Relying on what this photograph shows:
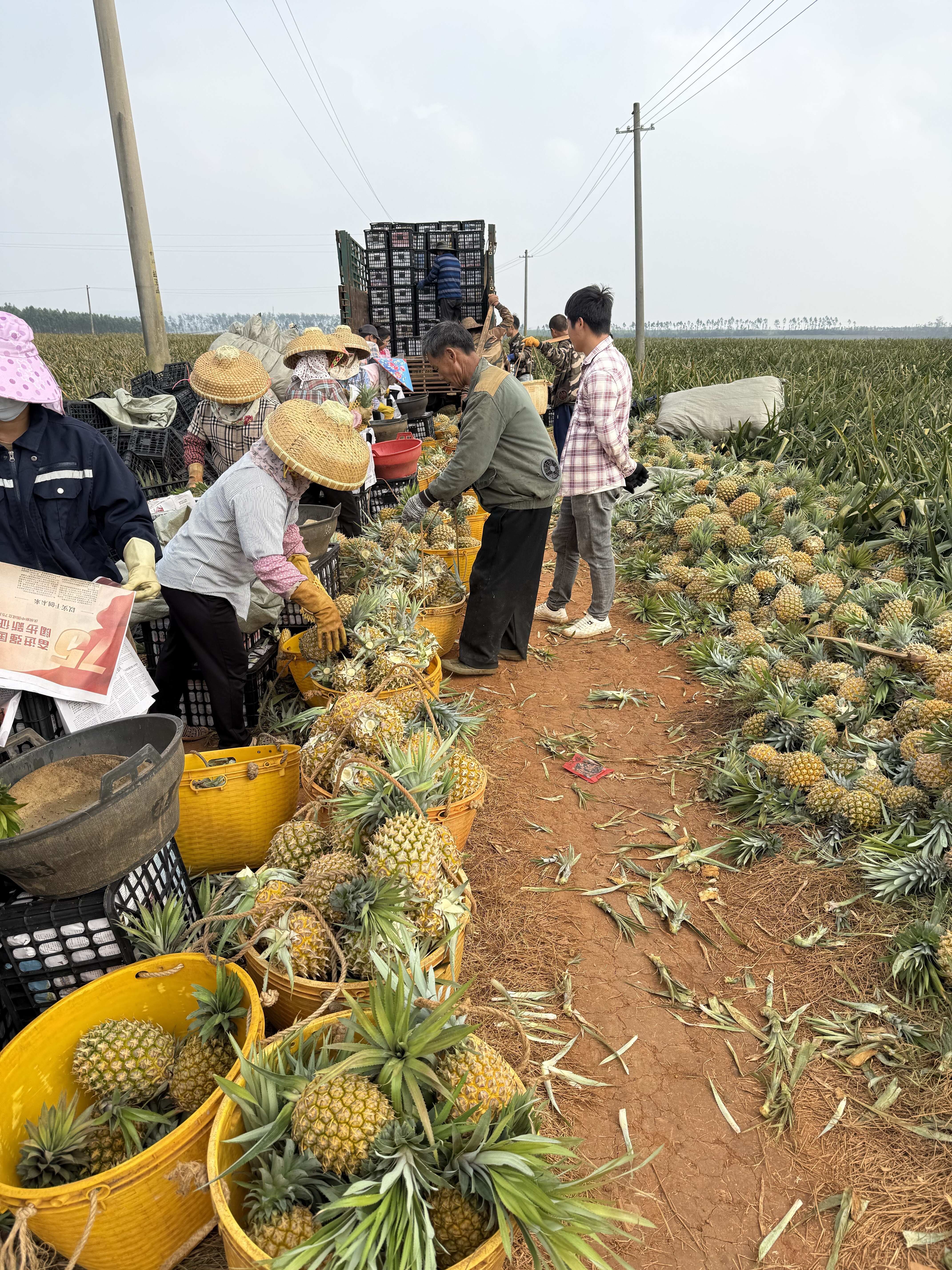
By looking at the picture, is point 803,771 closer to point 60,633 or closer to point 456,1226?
point 456,1226

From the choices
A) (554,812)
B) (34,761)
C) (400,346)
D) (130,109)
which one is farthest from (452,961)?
(400,346)

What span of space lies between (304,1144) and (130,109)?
37.3 feet

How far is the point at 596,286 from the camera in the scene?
17.8 feet

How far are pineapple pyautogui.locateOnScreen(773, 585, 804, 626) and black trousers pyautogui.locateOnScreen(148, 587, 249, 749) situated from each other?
4015 millimetres

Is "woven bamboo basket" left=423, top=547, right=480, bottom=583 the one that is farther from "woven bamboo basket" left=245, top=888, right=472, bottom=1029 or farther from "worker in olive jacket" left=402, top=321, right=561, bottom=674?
"woven bamboo basket" left=245, top=888, right=472, bottom=1029

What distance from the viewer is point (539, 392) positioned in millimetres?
9711

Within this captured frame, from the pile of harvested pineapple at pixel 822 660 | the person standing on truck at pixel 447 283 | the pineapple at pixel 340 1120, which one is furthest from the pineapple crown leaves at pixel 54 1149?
the person standing on truck at pixel 447 283

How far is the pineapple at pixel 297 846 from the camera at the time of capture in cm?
264

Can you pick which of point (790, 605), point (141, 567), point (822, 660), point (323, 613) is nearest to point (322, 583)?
point (323, 613)

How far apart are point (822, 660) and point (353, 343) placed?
562 cm

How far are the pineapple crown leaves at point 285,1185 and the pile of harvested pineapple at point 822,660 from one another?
2.34 metres

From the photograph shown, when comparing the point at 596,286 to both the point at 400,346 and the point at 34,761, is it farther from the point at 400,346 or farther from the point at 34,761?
the point at 400,346

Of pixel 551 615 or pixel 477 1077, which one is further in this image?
pixel 551 615

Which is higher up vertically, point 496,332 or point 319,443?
point 496,332
